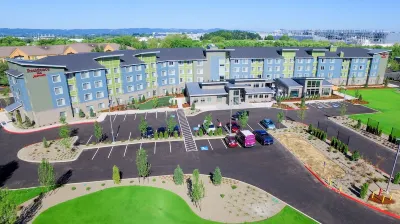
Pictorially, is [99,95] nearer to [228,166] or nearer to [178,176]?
[178,176]

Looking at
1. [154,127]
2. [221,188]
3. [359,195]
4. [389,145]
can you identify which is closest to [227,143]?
[221,188]

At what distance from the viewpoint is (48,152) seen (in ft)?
139

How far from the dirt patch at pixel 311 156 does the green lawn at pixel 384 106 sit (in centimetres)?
1949

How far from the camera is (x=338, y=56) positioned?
3440 inches

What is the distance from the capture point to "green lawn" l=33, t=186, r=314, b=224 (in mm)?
26922

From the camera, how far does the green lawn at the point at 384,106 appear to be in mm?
55875

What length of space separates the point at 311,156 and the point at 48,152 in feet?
143

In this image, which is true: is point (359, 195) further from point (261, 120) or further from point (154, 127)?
point (154, 127)

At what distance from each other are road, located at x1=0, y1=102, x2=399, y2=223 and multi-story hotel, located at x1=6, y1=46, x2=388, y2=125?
10.1 meters

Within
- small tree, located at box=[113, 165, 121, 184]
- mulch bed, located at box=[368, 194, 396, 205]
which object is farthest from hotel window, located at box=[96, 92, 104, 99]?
mulch bed, located at box=[368, 194, 396, 205]

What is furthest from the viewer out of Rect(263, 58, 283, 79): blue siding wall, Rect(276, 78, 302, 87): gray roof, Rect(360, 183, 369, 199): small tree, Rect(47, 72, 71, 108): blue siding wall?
Rect(263, 58, 283, 79): blue siding wall

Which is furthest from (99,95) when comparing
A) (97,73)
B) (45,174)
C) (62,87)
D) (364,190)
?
(364,190)

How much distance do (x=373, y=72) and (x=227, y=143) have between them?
7764cm

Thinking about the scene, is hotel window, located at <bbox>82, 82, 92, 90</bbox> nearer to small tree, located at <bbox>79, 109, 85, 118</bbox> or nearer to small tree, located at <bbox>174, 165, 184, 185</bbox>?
small tree, located at <bbox>79, 109, 85, 118</bbox>
